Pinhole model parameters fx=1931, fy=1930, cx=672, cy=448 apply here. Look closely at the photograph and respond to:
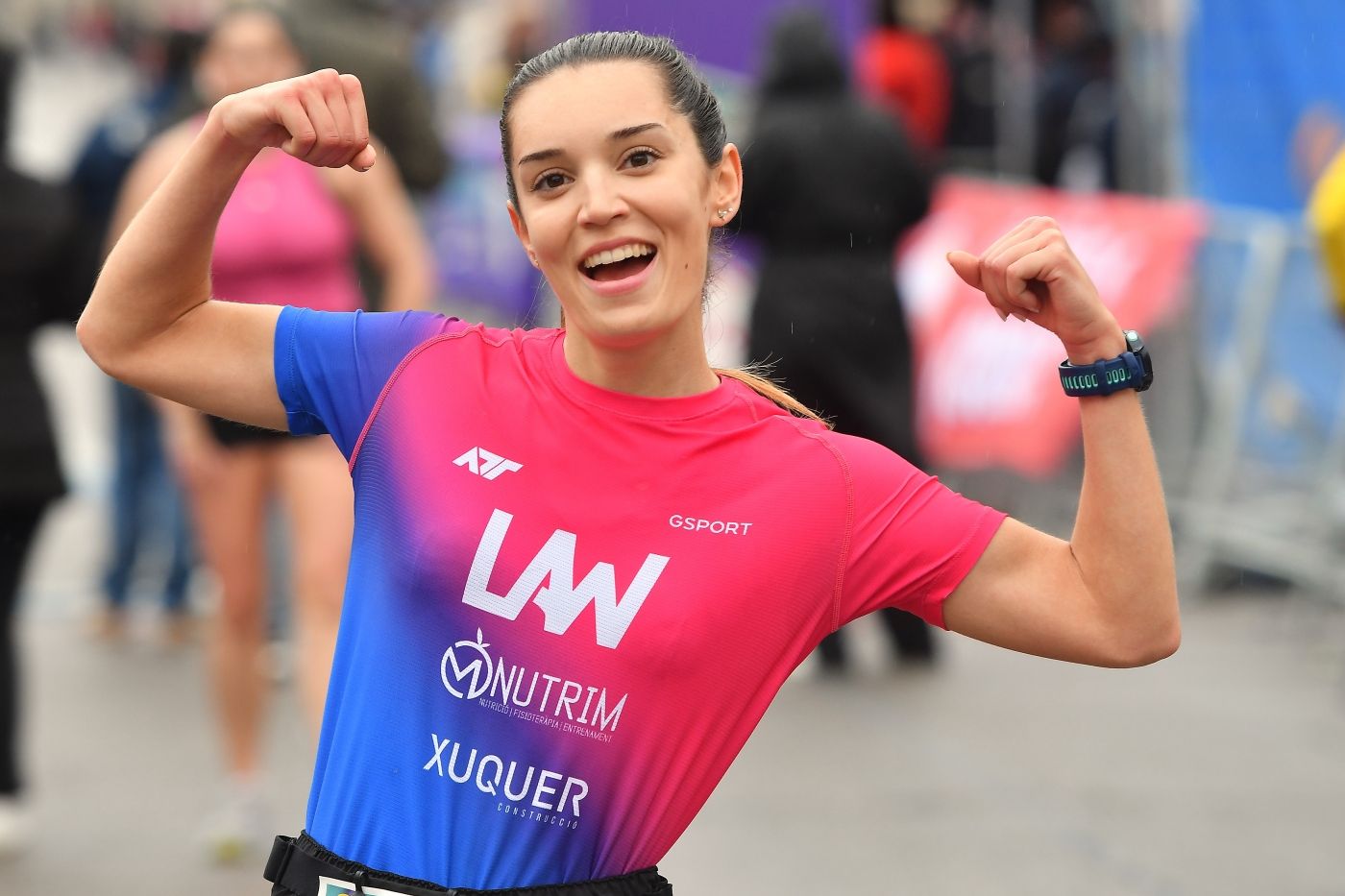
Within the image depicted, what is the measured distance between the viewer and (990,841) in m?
5.68

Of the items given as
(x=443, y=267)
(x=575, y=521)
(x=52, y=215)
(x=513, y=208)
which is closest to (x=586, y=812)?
(x=575, y=521)

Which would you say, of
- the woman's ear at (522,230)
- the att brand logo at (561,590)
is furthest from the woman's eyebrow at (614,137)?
the att brand logo at (561,590)

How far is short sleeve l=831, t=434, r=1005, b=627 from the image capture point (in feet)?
7.87

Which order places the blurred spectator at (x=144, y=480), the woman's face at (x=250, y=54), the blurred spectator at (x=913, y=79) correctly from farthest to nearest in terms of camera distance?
the blurred spectator at (x=913, y=79) → the blurred spectator at (x=144, y=480) → the woman's face at (x=250, y=54)

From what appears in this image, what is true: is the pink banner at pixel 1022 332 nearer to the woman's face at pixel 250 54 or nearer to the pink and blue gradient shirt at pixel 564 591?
the woman's face at pixel 250 54

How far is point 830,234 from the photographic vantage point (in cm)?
732

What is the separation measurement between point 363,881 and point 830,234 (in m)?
5.26

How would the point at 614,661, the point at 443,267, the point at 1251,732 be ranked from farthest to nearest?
the point at 443,267 < the point at 1251,732 < the point at 614,661

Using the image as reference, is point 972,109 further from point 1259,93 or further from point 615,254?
point 615,254

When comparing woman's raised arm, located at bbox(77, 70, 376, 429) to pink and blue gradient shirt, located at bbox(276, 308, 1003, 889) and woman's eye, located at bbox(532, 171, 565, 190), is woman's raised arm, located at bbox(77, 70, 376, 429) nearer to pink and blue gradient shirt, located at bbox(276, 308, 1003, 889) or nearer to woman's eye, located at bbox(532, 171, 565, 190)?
pink and blue gradient shirt, located at bbox(276, 308, 1003, 889)

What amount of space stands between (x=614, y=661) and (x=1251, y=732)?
196 inches

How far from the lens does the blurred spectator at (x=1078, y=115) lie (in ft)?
40.0

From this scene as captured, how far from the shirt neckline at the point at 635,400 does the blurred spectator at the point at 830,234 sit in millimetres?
4679

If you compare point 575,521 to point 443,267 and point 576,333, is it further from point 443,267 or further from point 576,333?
point 443,267
